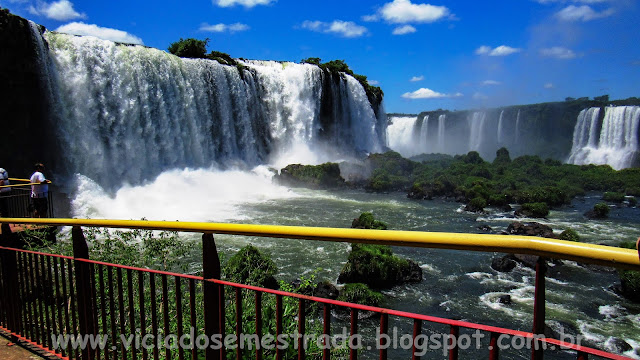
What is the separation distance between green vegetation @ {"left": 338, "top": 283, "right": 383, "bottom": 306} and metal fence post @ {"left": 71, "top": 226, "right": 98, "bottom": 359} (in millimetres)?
6639

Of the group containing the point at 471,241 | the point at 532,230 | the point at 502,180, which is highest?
the point at 471,241

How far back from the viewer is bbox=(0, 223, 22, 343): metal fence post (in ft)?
12.0

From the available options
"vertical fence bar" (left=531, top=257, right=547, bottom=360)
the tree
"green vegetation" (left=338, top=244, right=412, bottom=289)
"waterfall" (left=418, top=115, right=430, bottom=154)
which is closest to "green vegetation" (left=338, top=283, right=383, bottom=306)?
"green vegetation" (left=338, top=244, right=412, bottom=289)

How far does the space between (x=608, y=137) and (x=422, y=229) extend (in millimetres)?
36735

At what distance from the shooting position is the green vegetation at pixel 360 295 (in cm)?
906

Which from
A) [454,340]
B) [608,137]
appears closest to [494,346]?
[454,340]

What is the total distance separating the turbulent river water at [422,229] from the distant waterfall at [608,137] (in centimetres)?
1729

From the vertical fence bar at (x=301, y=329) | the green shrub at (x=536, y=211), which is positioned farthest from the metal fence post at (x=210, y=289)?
the green shrub at (x=536, y=211)

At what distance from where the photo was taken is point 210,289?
2.00 m

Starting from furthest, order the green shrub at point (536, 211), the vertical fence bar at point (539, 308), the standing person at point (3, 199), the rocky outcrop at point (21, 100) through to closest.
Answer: the green shrub at point (536, 211) → the rocky outcrop at point (21, 100) → the standing person at point (3, 199) → the vertical fence bar at point (539, 308)

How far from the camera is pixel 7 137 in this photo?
17.0 m

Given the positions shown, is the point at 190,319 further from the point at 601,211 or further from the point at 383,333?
the point at 601,211

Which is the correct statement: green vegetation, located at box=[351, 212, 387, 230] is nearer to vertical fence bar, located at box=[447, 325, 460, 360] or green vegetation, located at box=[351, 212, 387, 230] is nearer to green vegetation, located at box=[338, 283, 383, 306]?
green vegetation, located at box=[338, 283, 383, 306]

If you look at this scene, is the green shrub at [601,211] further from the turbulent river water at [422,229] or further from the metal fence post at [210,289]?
the metal fence post at [210,289]
